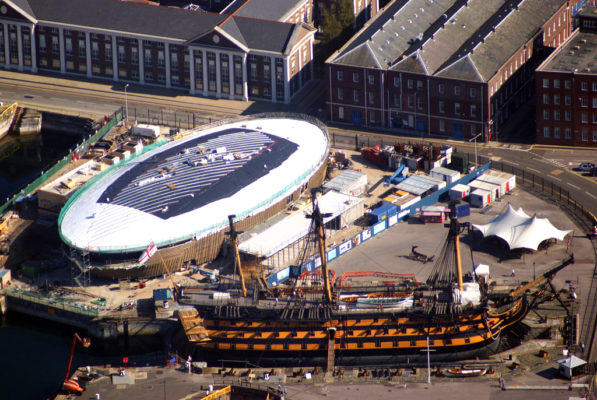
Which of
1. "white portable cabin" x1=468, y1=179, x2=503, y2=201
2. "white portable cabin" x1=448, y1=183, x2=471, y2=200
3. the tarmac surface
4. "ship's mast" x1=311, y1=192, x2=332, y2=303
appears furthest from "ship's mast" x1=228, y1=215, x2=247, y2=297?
"white portable cabin" x1=468, y1=179, x2=503, y2=201

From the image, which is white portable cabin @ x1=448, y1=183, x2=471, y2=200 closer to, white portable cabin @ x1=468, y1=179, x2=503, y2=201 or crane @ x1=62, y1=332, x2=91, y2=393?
white portable cabin @ x1=468, y1=179, x2=503, y2=201

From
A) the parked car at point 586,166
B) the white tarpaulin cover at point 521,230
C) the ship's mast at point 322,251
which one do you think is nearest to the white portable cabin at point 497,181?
the white tarpaulin cover at point 521,230

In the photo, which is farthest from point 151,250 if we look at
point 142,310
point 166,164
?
point 166,164

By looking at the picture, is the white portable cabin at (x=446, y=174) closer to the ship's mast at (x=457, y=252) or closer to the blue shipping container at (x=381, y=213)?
the blue shipping container at (x=381, y=213)

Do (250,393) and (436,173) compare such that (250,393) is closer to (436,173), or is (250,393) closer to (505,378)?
(505,378)

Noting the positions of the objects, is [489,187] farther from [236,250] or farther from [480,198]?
[236,250]

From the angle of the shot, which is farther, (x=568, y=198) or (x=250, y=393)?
(x=568, y=198)
